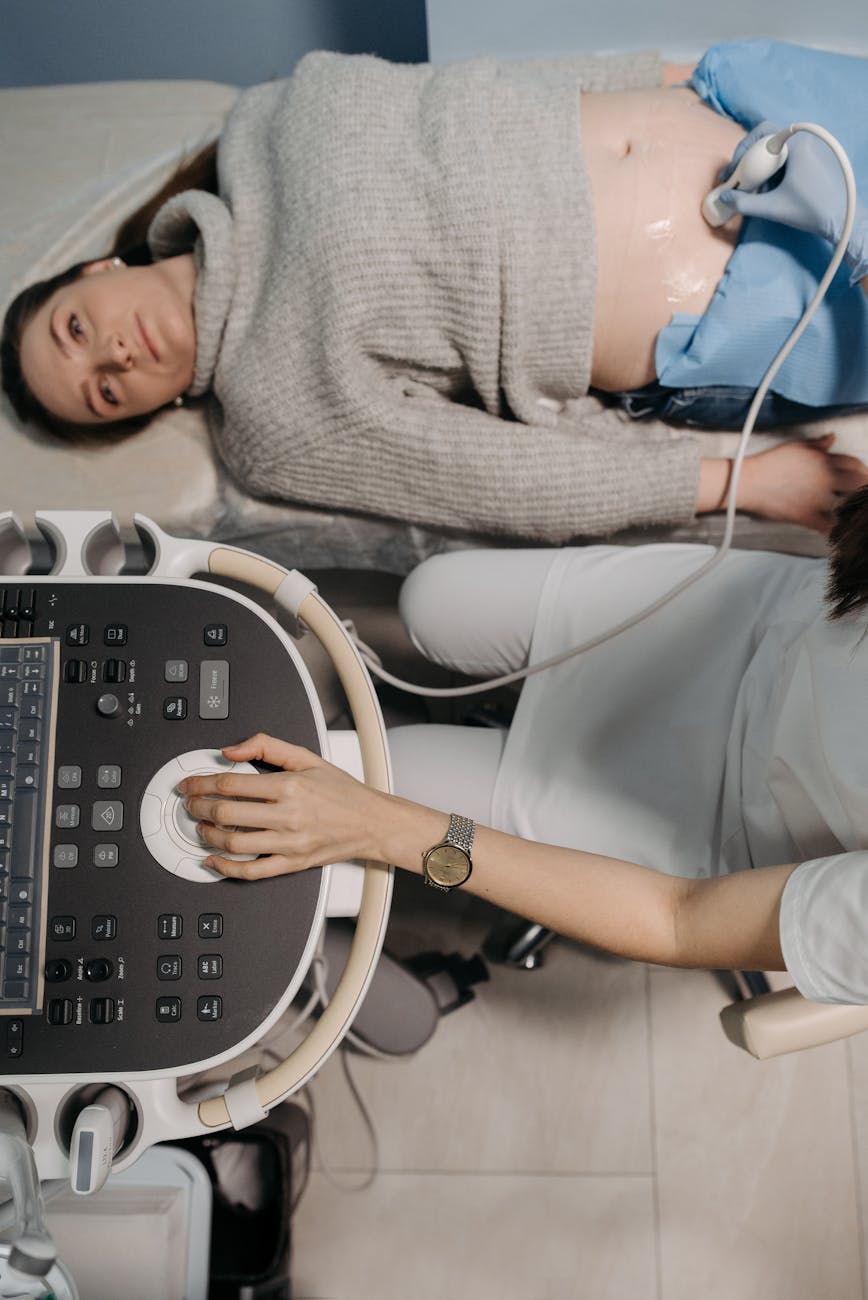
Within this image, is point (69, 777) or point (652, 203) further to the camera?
point (652, 203)

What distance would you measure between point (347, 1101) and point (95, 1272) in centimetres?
41

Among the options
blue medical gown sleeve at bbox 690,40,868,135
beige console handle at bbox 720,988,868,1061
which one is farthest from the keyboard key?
blue medical gown sleeve at bbox 690,40,868,135

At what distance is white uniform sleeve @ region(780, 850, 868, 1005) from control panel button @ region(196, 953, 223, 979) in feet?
1.31

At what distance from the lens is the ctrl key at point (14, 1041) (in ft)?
2.18

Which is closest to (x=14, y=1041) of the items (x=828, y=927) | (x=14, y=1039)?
(x=14, y=1039)

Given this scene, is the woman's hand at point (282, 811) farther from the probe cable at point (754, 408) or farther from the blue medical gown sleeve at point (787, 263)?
the blue medical gown sleeve at point (787, 263)

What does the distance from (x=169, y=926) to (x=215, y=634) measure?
8.8 inches

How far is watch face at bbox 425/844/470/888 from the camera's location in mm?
706

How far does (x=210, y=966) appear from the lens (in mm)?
680

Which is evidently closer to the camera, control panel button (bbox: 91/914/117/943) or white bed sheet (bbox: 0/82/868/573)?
control panel button (bbox: 91/914/117/943)

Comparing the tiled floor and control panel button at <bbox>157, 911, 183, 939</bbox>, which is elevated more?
control panel button at <bbox>157, 911, 183, 939</bbox>

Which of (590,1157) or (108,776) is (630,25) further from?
(590,1157)

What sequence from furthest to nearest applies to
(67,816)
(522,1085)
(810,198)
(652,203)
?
(522,1085), (652,203), (810,198), (67,816)

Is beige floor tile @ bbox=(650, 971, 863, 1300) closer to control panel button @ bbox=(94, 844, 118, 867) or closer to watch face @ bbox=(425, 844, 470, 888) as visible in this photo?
watch face @ bbox=(425, 844, 470, 888)
